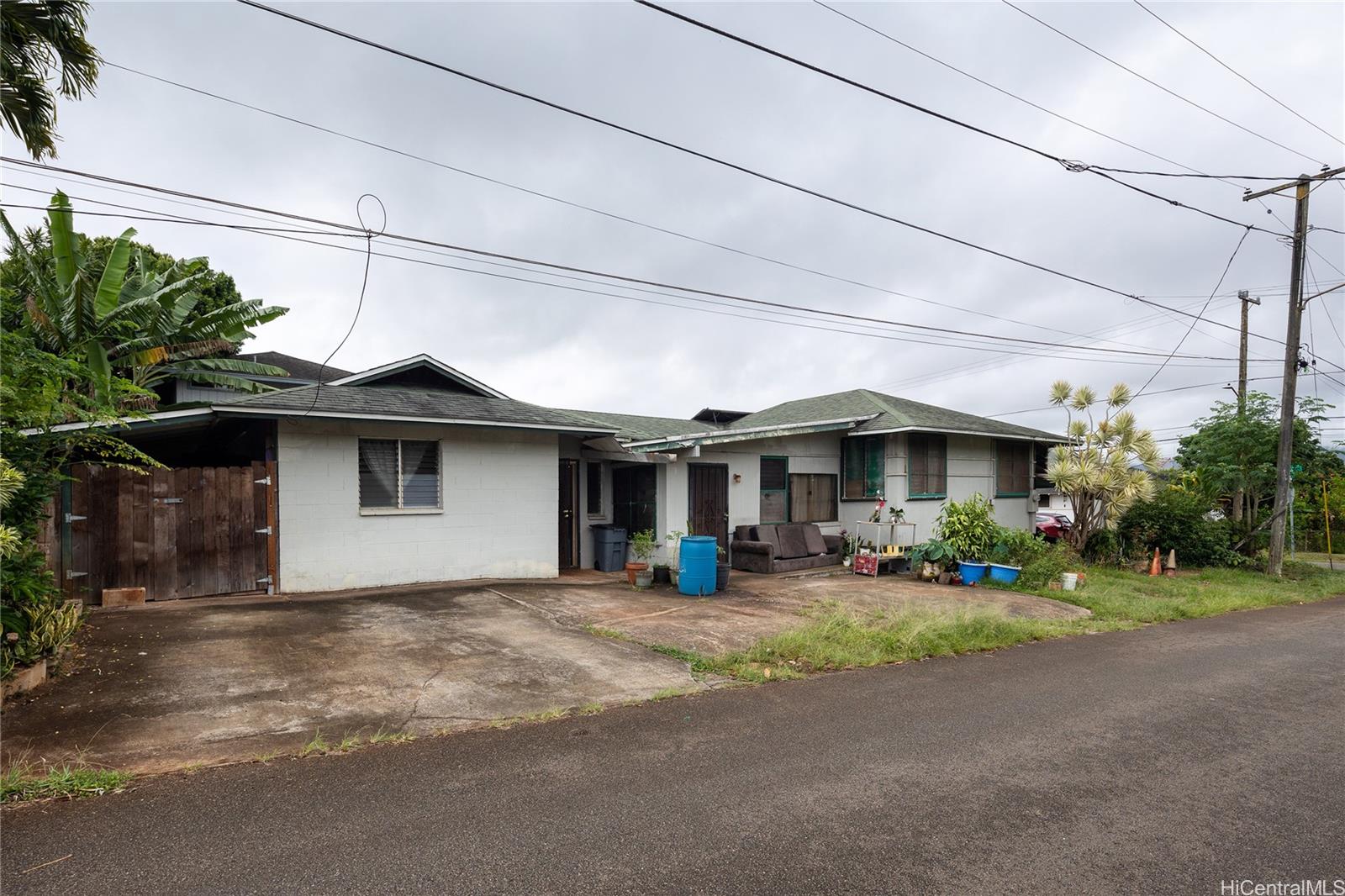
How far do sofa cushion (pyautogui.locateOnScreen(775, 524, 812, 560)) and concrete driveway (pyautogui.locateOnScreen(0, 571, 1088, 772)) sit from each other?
145 inches

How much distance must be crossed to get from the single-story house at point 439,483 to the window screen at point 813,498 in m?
0.04

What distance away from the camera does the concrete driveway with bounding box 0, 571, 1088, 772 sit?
4.77m

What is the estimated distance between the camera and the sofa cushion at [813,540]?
15.3 metres

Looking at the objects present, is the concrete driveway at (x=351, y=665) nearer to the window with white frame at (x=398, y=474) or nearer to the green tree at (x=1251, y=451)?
the window with white frame at (x=398, y=474)

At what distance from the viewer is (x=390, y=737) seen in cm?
474

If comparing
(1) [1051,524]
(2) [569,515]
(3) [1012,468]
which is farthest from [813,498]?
(1) [1051,524]

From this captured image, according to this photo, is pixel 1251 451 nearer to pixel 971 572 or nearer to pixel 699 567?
pixel 971 572

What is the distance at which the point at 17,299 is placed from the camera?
12945mm

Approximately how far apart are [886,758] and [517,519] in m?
8.81

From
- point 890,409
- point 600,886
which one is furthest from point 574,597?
point 890,409

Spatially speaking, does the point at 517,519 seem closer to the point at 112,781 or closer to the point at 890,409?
the point at 112,781

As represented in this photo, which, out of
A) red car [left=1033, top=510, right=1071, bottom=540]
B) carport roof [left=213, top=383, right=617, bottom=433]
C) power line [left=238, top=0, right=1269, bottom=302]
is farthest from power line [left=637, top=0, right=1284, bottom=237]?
red car [left=1033, top=510, right=1071, bottom=540]

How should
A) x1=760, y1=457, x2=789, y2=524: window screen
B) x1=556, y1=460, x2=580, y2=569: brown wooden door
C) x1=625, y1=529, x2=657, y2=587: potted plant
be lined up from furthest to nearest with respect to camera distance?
x1=760, y1=457, x2=789, y2=524: window screen < x1=556, y1=460, x2=580, y2=569: brown wooden door < x1=625, y1=529, x2=657, y2=587: potted plant

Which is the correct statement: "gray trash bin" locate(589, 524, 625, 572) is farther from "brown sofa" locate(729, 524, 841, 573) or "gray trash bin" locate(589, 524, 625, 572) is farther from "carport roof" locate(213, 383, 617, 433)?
"carport roof" locate(213, 383, 617, 433)
